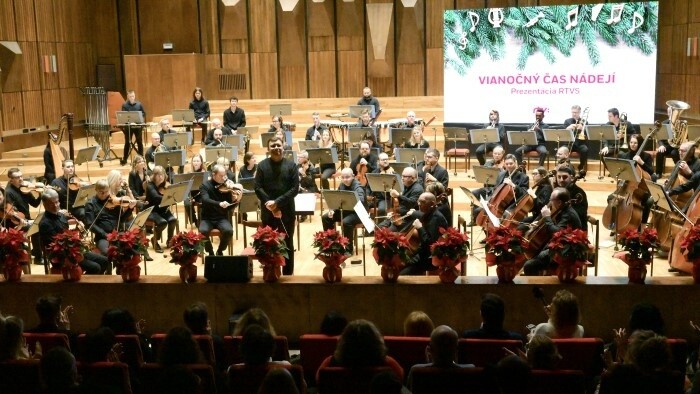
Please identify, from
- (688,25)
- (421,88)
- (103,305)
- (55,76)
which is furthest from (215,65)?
(103,305)

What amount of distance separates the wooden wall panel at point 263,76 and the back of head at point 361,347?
46.8 ft

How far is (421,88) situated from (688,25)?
18.6ft

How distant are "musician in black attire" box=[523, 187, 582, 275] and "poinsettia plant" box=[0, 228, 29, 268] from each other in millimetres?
4247

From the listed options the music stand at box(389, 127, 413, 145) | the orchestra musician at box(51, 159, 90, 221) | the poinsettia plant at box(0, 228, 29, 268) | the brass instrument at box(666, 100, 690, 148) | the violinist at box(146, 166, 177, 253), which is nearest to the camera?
the poinsettia plant at box(0, 228, 29, 268)

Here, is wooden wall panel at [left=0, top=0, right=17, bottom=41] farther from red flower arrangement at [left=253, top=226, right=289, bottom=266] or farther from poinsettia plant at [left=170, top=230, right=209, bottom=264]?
red flower arrangement at [left=253, top=226, right=289, bottom=266]

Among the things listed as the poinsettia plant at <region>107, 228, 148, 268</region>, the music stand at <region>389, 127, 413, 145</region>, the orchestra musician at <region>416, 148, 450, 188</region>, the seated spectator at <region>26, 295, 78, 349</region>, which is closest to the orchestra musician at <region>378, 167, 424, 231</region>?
the orchestra musician at <region>416, 148, 450, 188</region>

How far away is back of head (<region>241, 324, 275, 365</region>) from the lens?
13.1 ft

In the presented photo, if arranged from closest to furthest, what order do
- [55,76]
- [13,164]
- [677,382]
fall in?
[677,382]
[13,164]
[55,76]

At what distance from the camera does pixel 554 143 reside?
508 inches

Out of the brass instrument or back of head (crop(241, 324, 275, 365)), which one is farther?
the brass instrument

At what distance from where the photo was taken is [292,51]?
1773 centimetres

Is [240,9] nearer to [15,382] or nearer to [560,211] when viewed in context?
[560,211]

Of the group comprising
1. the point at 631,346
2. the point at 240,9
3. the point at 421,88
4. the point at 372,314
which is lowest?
the point at 372,314

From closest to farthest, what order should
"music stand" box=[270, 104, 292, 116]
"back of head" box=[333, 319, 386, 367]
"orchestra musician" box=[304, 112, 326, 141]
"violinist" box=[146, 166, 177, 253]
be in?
"back of head" box=[333, 319, 386, 367], "violinist" box=[146, 166, 177, 253], "orchestra musician" box=[304, 112, 326, 141], "music stand" box=[270, 104, 292, 116]
